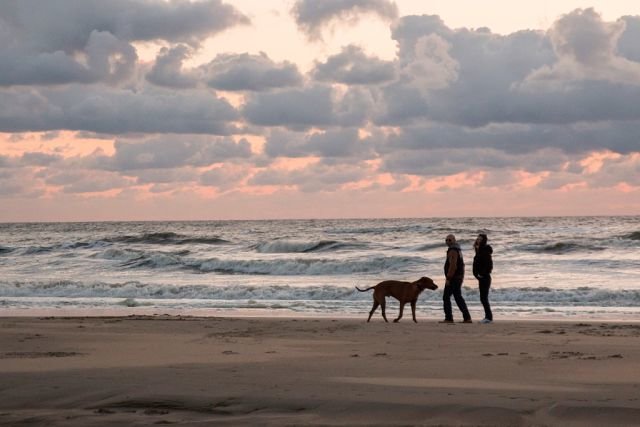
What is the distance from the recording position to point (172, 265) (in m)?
34.4

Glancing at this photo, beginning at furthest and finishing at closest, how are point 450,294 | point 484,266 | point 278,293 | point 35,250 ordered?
point 35,250 → point 278,293 → point 484,266 → point 450,294

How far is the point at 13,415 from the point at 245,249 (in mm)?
39163

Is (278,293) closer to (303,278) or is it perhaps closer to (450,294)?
(303,278)

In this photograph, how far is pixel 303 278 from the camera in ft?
92.4

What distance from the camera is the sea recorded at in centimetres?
1850

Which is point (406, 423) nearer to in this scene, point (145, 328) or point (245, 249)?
point (145, 328)

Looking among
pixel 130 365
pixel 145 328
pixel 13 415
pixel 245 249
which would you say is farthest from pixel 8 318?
pixel 245 249

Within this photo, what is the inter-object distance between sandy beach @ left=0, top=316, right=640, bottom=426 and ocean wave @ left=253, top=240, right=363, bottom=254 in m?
30.3

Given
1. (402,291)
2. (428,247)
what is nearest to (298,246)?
(428,247)

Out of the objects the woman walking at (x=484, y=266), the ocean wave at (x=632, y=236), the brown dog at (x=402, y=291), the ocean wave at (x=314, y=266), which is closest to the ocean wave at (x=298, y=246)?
the ocean wave at (x=314, y=266)

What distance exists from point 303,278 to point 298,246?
16828 mm

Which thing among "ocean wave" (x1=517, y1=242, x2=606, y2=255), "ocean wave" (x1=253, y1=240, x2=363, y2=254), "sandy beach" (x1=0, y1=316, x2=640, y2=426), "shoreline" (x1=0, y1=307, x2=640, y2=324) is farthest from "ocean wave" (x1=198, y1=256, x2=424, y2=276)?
"sandy beach" (x1=0, y1=316, x2=640, y2=426)

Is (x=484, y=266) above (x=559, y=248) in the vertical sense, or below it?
above

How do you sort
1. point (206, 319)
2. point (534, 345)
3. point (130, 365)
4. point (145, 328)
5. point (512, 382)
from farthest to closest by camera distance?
point (206, 319)
point (145, 328)
point (534, 345)
point (130, 365)
point (512, 382)
